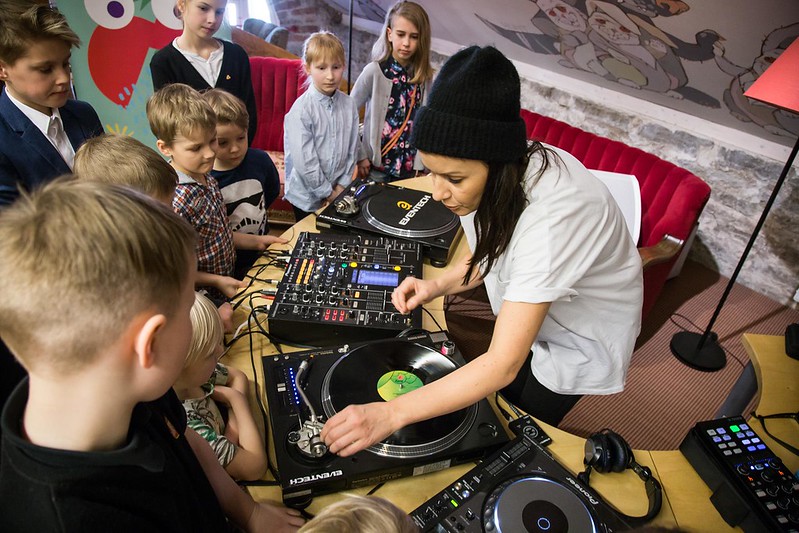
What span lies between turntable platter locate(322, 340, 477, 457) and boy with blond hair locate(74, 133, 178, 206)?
79 cm

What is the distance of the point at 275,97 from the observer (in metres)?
3.62

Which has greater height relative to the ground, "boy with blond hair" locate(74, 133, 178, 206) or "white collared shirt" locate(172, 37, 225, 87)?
"white collared shirt" locate(172, 37, 225, 87)

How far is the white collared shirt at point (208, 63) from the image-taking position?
2512mm

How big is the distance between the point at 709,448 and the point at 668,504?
0.19 m

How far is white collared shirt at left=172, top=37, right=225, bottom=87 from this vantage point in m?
2.51

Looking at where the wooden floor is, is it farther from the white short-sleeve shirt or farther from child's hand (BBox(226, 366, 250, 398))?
child's hand (BBox(226, 366, 250, 398))

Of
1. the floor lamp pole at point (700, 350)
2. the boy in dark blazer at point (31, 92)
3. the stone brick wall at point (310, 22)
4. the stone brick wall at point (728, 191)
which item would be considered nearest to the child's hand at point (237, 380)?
the boy in dark blazer at point (31, 92)

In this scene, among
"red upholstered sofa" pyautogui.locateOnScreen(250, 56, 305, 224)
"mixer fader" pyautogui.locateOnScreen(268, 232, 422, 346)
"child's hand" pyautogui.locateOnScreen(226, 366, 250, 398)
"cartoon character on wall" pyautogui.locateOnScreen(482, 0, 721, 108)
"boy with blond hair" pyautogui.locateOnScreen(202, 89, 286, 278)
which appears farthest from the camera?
"red upholstered sofa" pyautogui.locateOnScreen(250, 56, 305, 224)

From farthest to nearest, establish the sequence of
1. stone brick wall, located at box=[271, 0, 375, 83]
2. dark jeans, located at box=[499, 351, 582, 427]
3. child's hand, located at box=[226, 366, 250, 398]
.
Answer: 1. stone brick wall, located at box=[271, 0, 375, 83]
2. dark jeans, located at box=[499, 351, 582, 427]
3. child's hand, located at box=[226, 366, 250, 398]

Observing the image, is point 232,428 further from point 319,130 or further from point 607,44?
point 607,44

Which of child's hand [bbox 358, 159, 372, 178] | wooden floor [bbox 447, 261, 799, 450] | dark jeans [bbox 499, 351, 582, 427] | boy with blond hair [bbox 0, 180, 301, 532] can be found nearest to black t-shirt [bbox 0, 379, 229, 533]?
boy with blond hair [bbox 0, 180, 301, 532]

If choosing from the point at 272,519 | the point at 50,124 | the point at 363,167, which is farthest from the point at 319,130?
the point at 272,519

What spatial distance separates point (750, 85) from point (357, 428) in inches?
115

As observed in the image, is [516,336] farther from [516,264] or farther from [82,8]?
[82,8]
